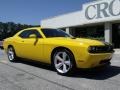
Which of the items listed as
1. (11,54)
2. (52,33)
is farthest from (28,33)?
(11,54)

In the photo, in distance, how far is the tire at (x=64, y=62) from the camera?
6.96 metres

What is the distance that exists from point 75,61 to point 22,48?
2835 millimetres

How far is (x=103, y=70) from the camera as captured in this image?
7.89 meters

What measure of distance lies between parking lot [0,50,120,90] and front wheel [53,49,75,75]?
0.62ft

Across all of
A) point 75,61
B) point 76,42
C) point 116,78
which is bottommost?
point 116,78

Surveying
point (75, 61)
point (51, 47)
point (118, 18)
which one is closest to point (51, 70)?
point (51, 47)

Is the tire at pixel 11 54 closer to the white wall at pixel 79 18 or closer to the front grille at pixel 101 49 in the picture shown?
the front grille at pixel 101 49

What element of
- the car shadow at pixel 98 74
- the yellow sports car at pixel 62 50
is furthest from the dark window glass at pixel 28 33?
the car shadow at pixel 98 74

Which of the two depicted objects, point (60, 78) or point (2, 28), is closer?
point (60, 78)

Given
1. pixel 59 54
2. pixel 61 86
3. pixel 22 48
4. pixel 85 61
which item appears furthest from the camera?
pixel 22 48

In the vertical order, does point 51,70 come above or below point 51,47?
below

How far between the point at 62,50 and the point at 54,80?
1.07 metres

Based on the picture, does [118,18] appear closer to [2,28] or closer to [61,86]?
[61,86]

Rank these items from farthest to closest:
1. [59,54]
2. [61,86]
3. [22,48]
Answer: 1. [22,48]
2. [59,54]
3. [61,86]
